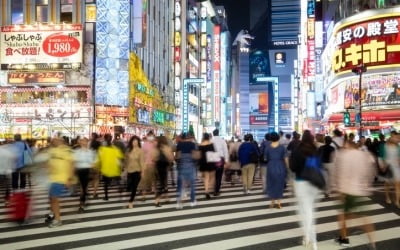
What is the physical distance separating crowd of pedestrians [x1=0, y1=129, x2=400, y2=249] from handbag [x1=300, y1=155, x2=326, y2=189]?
0.01 meters

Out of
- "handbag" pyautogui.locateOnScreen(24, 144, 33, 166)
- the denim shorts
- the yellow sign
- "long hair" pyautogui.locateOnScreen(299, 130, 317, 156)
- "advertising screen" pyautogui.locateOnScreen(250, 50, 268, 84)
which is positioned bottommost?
the denim shorts

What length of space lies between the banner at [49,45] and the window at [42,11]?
2432 millimetres

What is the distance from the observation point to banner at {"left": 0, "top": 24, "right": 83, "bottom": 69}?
34.5 m

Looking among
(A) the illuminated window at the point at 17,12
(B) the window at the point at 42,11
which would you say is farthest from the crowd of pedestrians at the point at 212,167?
(A) the illuminated window at the point at 17,12

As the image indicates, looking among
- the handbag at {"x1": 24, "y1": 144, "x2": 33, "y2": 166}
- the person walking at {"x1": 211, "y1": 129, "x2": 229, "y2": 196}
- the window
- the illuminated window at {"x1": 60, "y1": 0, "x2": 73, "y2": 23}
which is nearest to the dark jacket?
the person walking at {"x1": 211, "y1": 129, "x2": 229, "y2": 196}

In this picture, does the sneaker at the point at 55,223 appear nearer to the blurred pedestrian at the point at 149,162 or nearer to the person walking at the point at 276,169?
the blurred pedestrian at the point at 149,162

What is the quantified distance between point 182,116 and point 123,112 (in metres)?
23.6

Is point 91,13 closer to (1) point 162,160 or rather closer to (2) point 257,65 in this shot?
(1) point 162,160

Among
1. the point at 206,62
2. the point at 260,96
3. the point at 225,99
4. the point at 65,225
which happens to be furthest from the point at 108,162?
the point at 260,96

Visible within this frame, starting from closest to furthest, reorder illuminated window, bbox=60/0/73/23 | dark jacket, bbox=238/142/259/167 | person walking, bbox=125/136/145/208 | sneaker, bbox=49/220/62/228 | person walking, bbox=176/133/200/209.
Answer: sneaker, bbox=49/220/62/228, person walking, bbox=125/136/145/208, person walking, bbox=176/133/200/209, dark jacket, bbox=238/142/259/167, illuminated window, bbox=60/0/73/23

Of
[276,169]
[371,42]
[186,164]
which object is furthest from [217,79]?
[276,169]

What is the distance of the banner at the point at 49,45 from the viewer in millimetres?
34531

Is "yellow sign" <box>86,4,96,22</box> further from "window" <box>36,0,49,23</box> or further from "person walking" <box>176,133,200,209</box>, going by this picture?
"person walking" <box>176,133,200,209</box>

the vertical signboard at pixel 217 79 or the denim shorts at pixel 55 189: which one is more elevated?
the vertical signboard at pixel 217 79
